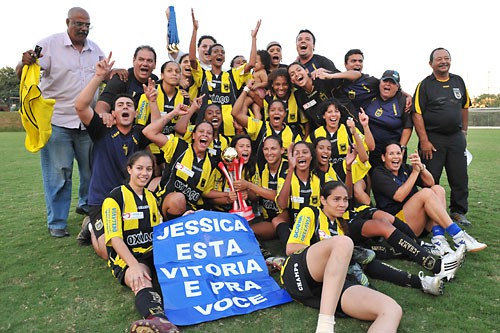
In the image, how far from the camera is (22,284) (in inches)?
147

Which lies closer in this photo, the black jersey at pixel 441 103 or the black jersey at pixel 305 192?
the black jersey at pixel 305 192

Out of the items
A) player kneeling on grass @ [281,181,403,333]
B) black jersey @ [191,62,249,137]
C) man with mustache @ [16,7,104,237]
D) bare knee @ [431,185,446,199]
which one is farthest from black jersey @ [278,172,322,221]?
man with mustache @ [16,7,104,237]

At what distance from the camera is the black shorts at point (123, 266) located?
3.48m

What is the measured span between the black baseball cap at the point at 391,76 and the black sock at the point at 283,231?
97.9 inches

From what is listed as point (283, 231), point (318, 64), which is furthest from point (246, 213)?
point (318, 64)

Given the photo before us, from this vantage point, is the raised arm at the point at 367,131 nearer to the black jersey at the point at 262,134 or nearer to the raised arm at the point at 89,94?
the black jersey at the point at 262,134

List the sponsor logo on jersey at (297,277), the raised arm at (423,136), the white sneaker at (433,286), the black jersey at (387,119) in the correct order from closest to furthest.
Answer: the sponsor logo on jersey at (297,277), the white sneaker at (433,286), the black jersey at (387,119), the raised arm at (423,136)

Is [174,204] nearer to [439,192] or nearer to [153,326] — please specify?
[153,326]

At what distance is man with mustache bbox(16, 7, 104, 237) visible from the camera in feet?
16.5

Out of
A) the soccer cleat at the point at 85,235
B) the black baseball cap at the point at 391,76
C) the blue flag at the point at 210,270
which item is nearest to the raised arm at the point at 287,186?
the blue flag at the point at 210,270

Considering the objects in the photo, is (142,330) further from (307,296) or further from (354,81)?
(354,81)

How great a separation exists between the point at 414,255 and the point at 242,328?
1879 mm

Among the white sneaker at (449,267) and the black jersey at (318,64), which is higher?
the black jersey at (318,64)

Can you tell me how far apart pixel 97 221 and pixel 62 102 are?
1.78 metres
